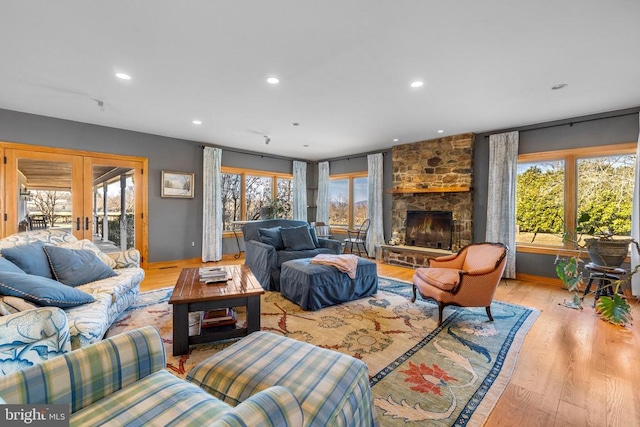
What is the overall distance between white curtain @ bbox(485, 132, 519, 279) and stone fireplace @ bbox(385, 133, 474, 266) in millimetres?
351

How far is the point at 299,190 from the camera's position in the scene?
7.69 metres

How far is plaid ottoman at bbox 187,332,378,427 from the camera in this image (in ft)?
3.72

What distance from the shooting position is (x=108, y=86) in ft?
10.5

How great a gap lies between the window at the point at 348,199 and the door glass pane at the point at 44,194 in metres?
5.50

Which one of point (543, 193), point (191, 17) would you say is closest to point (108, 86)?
point (191, 17)

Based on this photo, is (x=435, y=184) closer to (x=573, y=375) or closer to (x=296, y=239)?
(x=296, y=239)

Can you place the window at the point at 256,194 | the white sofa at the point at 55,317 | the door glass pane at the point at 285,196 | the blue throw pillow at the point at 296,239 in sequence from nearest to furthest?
1. the white sofa at the point at 55,317
2. the blue throw pillow at the point at 296,239
3. the window at the point at 256,194
4. the door glass pane at the point at 285,196

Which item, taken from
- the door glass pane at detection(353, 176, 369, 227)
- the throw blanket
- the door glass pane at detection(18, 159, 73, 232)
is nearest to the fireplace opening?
the door glass pane at detection(353, 176, 369, 227)

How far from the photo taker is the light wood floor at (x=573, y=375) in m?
1.63

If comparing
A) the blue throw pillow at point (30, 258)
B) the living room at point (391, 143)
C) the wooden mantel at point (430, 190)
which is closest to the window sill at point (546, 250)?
the living room at point (391, 143)

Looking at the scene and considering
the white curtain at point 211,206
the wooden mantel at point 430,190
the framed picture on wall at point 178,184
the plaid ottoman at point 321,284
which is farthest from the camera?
the white curtain at point 211,206

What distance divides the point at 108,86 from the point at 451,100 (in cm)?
407

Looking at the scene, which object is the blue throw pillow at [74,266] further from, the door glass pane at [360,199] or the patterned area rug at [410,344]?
the door glass pane at [360,199]

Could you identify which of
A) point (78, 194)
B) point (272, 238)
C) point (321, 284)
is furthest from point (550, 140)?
point (78, 194)
